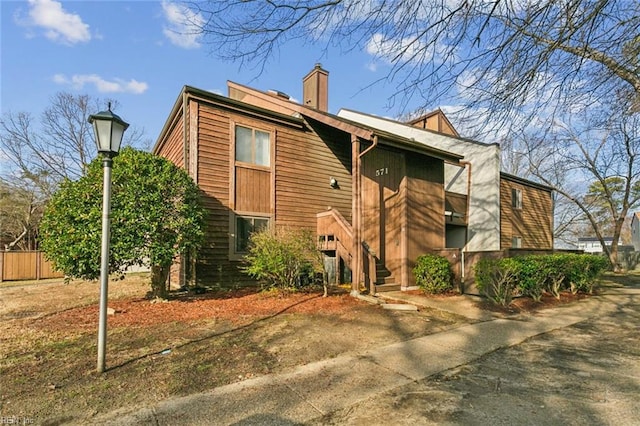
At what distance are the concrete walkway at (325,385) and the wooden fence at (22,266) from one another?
52.4ft

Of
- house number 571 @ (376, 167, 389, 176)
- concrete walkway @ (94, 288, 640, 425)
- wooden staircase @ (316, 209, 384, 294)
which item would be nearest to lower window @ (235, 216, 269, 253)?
wooden staircase @ (316, 209, 384, 294)

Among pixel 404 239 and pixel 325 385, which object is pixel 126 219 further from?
pixel 404 239

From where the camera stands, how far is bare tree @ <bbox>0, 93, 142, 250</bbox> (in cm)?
2239

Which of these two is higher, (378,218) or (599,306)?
(378,218)

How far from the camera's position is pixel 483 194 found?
15375mm

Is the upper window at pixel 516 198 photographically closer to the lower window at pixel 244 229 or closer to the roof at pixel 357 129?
the roof at pixel 357 129

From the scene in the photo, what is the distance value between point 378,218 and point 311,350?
6823 mm

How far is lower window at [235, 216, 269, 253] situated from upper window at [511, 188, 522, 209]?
14.3 meters

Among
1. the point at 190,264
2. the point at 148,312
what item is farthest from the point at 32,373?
the point at 190,264

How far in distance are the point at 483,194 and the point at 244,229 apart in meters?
10.9

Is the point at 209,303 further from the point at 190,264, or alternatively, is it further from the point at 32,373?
the point at 32,373

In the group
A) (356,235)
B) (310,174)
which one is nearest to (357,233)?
(356,235)

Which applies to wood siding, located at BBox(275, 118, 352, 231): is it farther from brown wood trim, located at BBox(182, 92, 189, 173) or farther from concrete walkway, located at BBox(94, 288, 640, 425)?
concrete walkway, located at BBox(94, 288, 640, 425)

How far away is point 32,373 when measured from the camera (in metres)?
3.93
